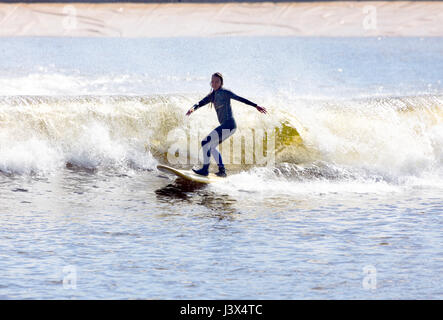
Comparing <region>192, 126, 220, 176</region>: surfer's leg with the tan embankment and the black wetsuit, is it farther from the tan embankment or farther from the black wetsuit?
the tan embankment

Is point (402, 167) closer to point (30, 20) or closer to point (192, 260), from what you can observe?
point (192, 260)

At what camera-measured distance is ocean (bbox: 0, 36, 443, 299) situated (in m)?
8.14

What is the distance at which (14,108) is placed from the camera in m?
15.1

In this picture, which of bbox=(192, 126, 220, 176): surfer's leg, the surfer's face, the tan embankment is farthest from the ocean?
the tan embankment

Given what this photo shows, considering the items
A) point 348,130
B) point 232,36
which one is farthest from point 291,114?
point 232,36

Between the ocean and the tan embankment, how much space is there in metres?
14.3

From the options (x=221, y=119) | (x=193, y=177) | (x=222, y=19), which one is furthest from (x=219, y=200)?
(x=222, y=19)

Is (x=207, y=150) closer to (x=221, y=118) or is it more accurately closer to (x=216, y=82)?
(x=221, y=118)

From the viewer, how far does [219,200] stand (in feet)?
38.1

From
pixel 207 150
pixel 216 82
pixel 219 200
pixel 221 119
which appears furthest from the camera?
pixel 221 119

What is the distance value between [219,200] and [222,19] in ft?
91.7

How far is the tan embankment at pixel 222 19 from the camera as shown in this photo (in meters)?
37.9

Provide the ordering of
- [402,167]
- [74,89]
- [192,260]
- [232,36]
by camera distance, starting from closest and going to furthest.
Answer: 1. [192,260]
2. [402,167]
3. [74,89]
4. [232,36]
